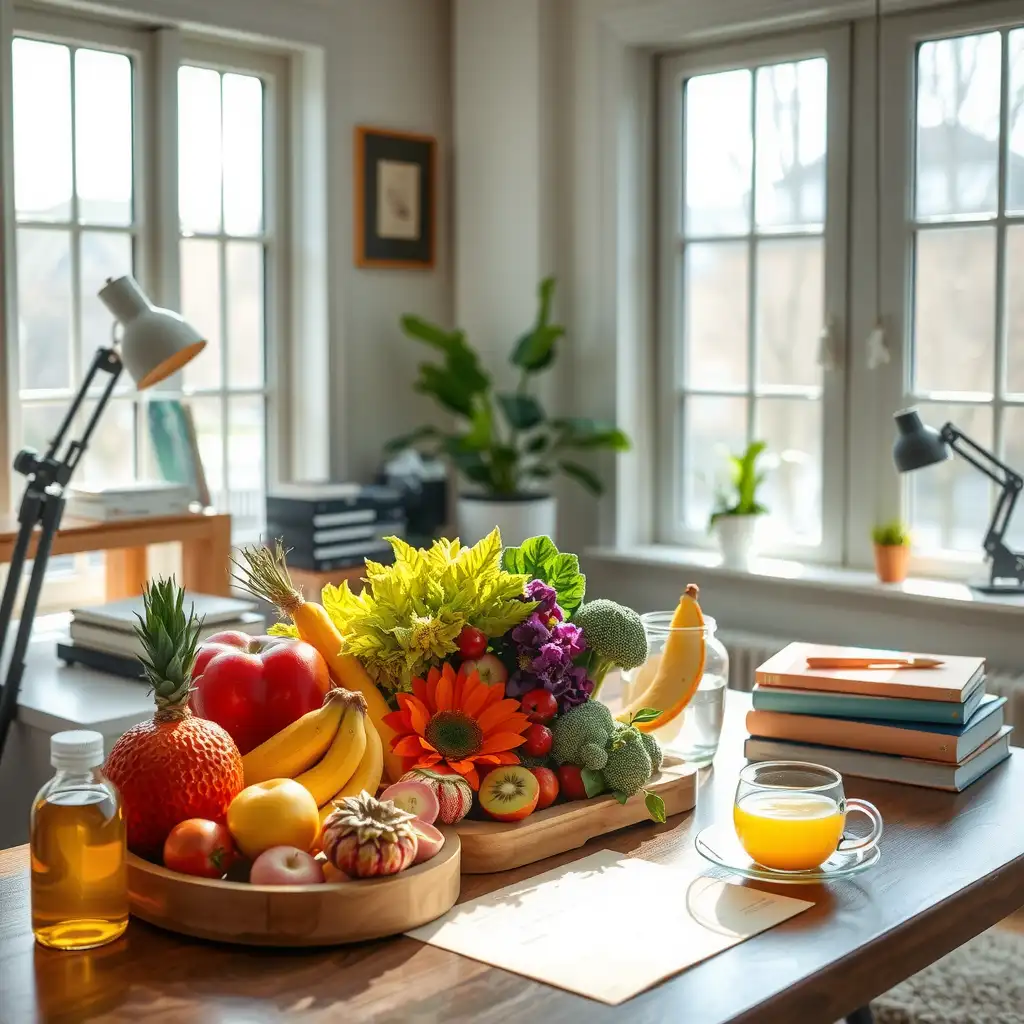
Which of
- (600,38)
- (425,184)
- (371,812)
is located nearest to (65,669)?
(371,812)

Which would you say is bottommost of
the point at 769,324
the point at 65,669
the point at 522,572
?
the point at 65,669

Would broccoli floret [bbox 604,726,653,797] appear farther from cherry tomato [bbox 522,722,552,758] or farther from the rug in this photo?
the rug

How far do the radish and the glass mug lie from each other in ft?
1.01

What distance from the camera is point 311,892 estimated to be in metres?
1.24

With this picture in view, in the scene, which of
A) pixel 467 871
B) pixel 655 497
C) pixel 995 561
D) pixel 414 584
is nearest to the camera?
pixel 467 871

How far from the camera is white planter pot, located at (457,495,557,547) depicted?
3932 mm

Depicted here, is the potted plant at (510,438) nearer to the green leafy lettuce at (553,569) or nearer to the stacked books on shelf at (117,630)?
the stacked books on shelf at (117,630)

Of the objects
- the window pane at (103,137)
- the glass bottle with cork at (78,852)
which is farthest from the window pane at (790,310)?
the glass bottle with cork at (78,852)

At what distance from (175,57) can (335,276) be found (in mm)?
733

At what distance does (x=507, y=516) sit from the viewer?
12.9ft

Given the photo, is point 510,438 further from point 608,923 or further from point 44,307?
point 608,923

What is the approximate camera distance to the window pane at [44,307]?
3.57m

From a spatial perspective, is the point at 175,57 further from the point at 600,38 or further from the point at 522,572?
the point at 522,572

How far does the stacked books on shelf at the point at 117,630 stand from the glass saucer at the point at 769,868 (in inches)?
55.7
